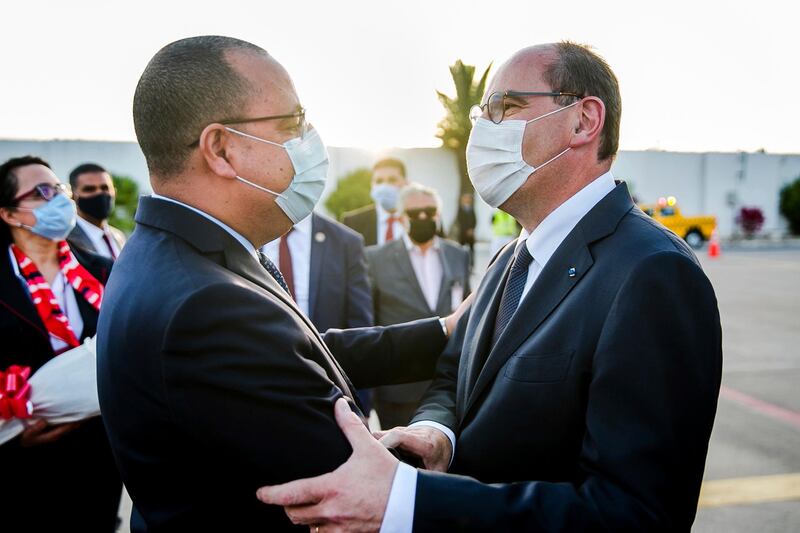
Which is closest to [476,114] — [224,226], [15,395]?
[224,226]

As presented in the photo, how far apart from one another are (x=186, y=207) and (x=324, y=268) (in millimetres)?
2360

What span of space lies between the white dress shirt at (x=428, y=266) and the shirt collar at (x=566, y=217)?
8.27 feet

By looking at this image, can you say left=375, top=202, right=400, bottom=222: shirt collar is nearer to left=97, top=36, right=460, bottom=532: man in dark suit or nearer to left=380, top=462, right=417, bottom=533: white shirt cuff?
left=97, top=36, right=460, bottom=532: man in dark suit

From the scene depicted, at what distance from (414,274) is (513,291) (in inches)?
97.4

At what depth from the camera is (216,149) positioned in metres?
1.61

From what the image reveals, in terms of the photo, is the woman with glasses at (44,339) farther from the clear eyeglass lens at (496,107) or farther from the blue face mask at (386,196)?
the blue face mask at (386,196)

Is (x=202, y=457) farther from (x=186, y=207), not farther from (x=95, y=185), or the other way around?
(x=95, y=185)

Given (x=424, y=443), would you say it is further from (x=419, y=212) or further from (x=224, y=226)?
(x=419, y=212)

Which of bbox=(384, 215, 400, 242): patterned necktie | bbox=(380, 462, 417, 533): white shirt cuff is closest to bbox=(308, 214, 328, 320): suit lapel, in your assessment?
bbox=(384, 215, 400, 242): patterned necktie

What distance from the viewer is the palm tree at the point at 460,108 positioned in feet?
93.2

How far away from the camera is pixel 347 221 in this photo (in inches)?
239

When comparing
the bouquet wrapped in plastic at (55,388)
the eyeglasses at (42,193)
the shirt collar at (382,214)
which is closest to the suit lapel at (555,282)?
the bouquet wrapped in plastic at (55,388)

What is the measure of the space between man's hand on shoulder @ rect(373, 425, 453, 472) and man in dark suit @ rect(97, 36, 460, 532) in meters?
0.24

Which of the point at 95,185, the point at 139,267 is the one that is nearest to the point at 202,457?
the point at 139,267
